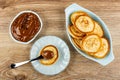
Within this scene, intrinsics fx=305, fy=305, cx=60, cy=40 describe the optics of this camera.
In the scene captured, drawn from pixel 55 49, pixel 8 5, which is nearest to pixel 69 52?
pixel 55 49

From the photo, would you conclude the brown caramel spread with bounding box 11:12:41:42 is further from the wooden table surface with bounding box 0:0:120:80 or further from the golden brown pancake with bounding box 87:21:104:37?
the golden brown pancake with bounding box 87:21:104:37

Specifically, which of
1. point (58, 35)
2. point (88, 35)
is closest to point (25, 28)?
point (58, 35)

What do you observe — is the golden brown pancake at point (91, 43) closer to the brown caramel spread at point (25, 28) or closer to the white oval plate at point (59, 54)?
the white oval plate at point (59, 54)

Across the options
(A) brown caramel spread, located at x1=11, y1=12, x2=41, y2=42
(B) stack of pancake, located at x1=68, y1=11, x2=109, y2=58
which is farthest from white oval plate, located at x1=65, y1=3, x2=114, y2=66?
(A) brown caramel spread, located at x1=11, y1=12, x2=41, y2=42

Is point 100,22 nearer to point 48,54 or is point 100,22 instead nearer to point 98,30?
point 98,30

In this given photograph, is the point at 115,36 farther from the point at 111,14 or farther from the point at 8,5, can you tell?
the point at 8,5

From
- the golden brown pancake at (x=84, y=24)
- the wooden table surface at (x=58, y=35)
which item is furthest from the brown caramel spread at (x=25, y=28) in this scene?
the golden brown pancake at (x=84, y=24)
